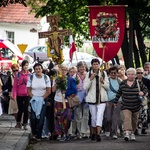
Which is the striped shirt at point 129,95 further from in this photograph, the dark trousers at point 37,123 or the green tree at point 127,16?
the green tree at point 127,16

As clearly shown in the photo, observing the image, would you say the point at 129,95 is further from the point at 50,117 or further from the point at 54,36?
the point at 54,36

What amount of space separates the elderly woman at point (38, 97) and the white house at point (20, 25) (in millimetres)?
40233

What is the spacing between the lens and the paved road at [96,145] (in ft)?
55.0

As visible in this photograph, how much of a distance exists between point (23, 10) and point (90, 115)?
141ft

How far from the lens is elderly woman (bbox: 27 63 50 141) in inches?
720

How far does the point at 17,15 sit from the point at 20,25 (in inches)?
37.5

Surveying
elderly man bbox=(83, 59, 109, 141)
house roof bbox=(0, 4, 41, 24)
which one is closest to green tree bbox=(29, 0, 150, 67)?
elderly man bbox=(83, 59, 109, 141)

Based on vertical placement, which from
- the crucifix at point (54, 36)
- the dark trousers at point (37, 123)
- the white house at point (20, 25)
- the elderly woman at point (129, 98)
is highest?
the white house at point (20, 25)

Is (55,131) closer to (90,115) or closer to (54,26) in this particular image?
(90,115)

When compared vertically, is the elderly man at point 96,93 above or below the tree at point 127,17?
below

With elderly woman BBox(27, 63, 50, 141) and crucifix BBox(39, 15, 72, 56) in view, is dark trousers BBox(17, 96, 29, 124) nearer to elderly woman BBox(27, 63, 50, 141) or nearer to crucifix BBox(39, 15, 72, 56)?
crucifix BBox(39, 15, 72, 56)

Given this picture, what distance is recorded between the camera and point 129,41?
33.2 m

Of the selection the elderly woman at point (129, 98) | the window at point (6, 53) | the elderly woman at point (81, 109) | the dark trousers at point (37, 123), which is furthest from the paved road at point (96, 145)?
the window at point (6, 53)

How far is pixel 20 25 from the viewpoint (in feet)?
197
